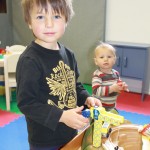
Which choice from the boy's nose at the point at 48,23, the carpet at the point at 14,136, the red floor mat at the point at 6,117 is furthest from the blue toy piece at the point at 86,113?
the red floor mat at the point at 6,117

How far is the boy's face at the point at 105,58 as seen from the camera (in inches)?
63.9

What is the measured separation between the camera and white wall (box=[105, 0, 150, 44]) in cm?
284

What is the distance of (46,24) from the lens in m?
0.77

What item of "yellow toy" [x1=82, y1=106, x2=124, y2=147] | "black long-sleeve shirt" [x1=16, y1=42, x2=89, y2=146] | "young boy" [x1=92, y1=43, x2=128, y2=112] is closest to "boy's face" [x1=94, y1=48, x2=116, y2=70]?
"young boy" [x1=92, y1=43, x2=128, y2=112]

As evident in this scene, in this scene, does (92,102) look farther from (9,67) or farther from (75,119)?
(9,67)

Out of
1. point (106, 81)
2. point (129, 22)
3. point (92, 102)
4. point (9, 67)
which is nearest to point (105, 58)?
point (106, 81)

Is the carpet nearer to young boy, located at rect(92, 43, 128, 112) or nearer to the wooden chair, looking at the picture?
the wooden chair

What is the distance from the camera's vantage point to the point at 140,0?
9.25ft

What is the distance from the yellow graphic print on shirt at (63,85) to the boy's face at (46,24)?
0.12m

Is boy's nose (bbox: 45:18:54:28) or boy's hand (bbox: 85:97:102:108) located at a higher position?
boy's nose (bbox: 45:18:54:28)

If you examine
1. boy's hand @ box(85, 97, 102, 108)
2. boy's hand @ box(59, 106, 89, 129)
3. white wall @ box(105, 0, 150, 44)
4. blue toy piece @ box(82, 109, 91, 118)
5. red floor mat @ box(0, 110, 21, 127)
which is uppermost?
white wall @ box(105, 0, 150, 44)

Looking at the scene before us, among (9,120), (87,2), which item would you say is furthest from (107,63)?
(87,2)

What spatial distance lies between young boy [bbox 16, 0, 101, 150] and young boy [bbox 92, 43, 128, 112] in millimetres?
622

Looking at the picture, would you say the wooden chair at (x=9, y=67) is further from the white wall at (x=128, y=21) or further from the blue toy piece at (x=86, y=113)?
the blue toy piece at (x=86, y=113)
